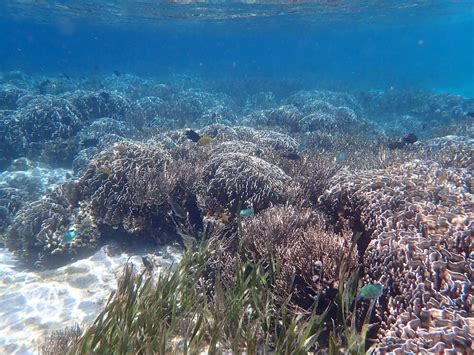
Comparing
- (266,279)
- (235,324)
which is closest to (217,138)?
(266,279)

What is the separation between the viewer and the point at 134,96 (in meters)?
27.7

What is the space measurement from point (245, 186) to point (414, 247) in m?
3.91

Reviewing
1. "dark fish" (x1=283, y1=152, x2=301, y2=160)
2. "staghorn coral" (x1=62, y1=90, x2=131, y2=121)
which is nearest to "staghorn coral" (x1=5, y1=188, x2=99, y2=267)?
"dark fish" (x1=283, y1=152, x2=301, y2=160)

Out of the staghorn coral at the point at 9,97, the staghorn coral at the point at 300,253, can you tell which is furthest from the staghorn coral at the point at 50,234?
the staghorn coral at the point at 9,97

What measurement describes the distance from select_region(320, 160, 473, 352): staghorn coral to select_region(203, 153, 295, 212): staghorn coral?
1.33 m

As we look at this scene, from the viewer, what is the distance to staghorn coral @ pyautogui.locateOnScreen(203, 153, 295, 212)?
7.21m

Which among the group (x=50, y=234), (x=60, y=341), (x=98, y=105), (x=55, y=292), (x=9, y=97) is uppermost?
(x=9, y=97)

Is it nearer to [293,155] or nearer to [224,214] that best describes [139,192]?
[224,214]

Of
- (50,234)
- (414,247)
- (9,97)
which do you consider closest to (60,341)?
(50,234)

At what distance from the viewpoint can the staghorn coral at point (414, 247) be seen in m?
3.20

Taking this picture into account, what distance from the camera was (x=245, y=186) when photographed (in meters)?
7.31

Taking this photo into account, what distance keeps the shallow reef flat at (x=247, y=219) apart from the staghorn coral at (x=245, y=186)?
0.03 meters

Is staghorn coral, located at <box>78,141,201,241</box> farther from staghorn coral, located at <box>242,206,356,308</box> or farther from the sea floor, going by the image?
staghorn coral, located at <box>242,206,356,308</box>

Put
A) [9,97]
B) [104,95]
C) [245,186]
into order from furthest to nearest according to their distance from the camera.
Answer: [9,97] < [104,95] < [245,186]
